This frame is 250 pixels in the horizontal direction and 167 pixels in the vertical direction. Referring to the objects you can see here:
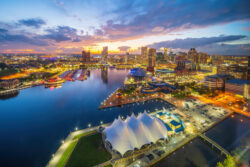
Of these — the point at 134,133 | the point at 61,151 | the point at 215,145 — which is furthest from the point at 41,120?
the point at 215,145

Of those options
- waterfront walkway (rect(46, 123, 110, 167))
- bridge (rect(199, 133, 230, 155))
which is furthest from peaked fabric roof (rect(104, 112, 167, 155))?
bridge (rect(199, 133, 230, 155))

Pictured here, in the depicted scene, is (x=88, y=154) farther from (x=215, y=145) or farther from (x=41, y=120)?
(x=215, y=145)

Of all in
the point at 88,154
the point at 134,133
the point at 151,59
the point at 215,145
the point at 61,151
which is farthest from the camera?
the point at 151,59

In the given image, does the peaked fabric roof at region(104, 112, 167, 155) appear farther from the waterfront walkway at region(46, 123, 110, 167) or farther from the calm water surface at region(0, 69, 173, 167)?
the calm water surface at region(0, 69, 173, 167)

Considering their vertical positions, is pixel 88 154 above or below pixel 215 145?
above

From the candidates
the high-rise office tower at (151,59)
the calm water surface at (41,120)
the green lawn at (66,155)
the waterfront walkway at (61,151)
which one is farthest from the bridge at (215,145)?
the high-rise office tower at (151,59)

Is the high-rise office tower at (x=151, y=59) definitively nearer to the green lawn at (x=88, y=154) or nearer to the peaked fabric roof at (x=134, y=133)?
the peaked fabric roof at (x=134, y=133)

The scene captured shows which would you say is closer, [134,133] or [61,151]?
Answer: [134,133]
